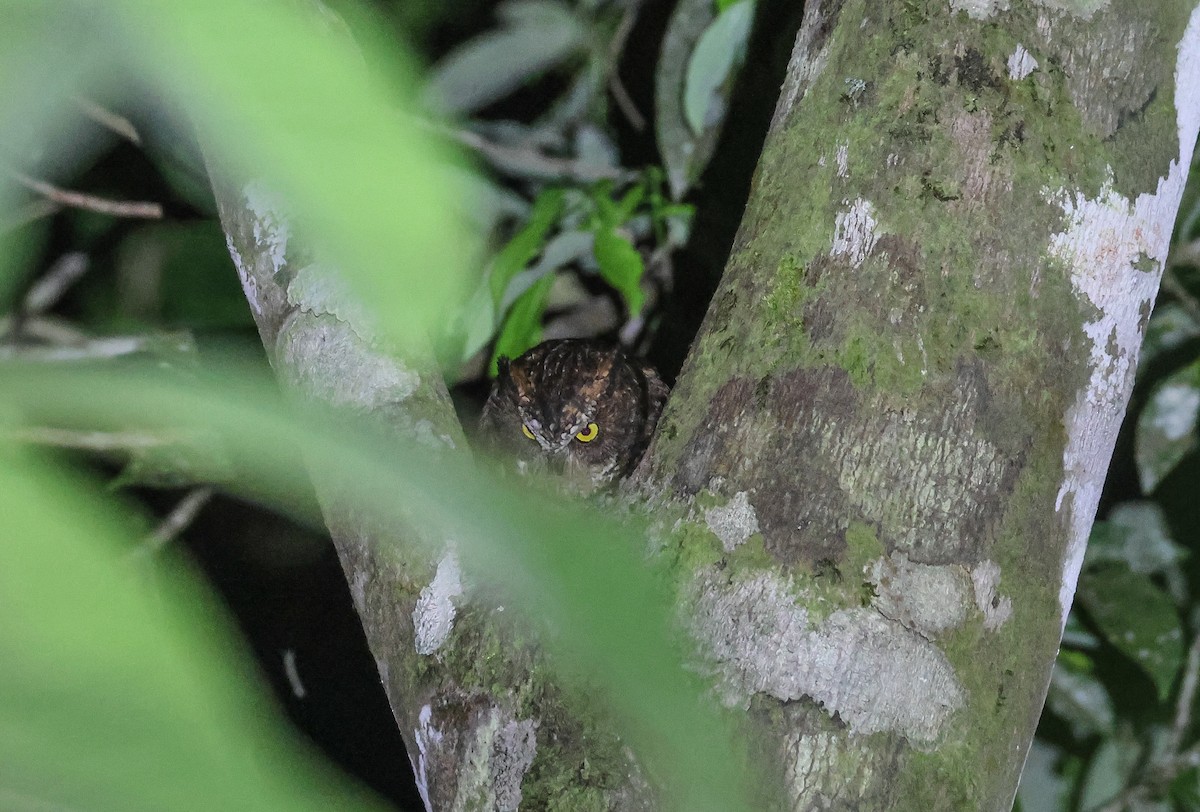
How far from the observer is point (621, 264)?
8.19 feet

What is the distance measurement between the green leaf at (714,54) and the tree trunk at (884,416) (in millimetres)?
942

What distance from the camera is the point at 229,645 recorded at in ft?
0.97

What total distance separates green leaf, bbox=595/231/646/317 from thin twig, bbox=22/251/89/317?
202 centimetres

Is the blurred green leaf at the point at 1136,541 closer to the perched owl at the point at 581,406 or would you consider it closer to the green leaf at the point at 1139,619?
the green leaf at the point at 1139,619

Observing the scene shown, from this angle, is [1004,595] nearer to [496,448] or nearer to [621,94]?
[496,448]

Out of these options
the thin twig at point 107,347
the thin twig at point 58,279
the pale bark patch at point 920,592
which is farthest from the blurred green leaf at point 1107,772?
the thin twig at point 58,279

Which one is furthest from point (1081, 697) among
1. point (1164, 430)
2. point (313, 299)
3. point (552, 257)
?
point (313, 299)

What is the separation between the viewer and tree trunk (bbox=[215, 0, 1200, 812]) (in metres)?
1.12

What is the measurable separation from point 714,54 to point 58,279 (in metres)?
2.44

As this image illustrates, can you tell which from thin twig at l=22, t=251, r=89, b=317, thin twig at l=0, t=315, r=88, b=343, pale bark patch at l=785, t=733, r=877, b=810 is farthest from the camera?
thin twig at l=22, t=251, r=89, b=317

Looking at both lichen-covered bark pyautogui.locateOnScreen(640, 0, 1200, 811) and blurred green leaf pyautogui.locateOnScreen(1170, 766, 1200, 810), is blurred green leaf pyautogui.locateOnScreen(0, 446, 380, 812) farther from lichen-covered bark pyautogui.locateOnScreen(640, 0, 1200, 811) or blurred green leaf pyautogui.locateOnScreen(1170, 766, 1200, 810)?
blurred green leaf pyautogui.locateOnScreen(1170, 766, 1200, 810)

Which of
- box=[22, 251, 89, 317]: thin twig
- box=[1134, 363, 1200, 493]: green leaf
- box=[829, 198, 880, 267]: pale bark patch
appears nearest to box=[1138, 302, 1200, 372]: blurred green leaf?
box=[1134, 363, 1200, 493]: green leaf

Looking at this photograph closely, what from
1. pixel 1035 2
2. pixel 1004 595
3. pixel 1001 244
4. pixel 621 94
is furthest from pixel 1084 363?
pixel 621 94

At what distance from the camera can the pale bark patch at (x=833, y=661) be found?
3.57ft
